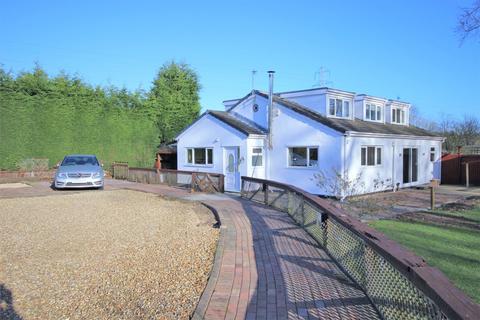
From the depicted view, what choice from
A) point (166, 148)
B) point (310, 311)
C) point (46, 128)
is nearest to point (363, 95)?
point (166, 148)

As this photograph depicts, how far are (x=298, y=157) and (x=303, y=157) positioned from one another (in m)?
0.34

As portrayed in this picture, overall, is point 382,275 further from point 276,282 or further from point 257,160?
point 257,160

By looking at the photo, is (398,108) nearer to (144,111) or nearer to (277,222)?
(144,111)

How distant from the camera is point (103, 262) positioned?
20.7ft

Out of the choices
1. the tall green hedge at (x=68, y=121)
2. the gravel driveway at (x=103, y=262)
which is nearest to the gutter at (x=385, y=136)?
the gravel driveway at (x=103, y=262)

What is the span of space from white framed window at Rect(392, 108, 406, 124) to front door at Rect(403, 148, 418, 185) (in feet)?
11.6

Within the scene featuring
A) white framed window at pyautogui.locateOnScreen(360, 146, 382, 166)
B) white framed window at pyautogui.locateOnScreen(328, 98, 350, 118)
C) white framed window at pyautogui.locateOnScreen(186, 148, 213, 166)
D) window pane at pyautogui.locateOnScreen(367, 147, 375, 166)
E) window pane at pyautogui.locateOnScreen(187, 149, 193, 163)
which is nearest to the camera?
white framed window at pyautogui.locateOnScreen(360, 146, 382, 166)

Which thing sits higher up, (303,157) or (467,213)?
(303,157)

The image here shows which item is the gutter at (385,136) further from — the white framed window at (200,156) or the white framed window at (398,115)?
the white framed window at (200,156)

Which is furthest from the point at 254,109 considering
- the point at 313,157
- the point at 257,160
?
the point at 313,157

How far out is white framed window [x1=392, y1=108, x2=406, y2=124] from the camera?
26.7 metres

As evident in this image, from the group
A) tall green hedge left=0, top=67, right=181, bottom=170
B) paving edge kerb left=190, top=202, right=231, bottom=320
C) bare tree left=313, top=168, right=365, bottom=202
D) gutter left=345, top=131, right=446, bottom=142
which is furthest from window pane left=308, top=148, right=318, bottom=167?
tall green hedge left=0, top=67, right=181, bottom=170

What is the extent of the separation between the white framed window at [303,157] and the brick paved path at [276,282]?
10572mm

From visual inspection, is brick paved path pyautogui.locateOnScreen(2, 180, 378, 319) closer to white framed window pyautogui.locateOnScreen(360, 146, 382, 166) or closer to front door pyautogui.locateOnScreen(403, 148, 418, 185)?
white framed window pyautogui.locateOnScreen(360, 146, 382, 166)
